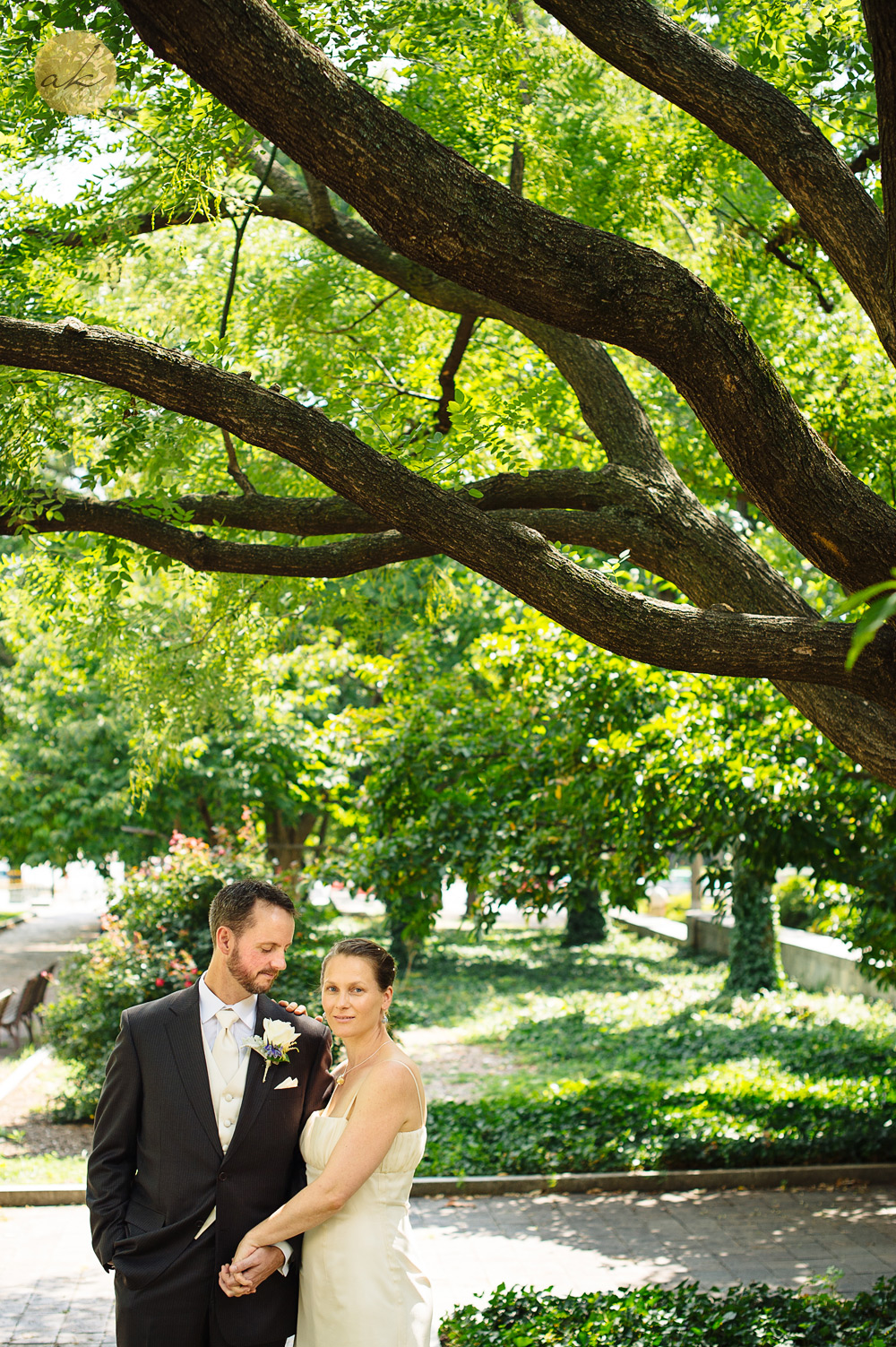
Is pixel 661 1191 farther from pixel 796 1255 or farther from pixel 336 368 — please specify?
pixel 336 368

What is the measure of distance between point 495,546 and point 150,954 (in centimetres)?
826

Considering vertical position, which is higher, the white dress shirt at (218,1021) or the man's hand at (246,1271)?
the white dress shirt at (218,1021)

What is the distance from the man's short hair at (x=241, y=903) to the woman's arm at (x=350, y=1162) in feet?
2.02

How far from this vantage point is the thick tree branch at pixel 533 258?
3248 mm

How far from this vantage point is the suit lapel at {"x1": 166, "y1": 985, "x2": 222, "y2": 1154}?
11.5 feet

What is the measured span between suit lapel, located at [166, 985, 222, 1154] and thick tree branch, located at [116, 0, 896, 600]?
2508 millimetres

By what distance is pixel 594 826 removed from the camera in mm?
9367

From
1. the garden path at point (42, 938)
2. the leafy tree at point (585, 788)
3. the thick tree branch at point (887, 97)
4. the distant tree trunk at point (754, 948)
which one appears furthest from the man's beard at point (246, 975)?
the garden path at point (42, 938)

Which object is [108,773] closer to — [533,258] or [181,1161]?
[181,1161]

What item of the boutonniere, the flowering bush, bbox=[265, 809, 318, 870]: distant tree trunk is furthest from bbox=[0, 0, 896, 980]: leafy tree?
bbox=[265, 809, 318, 870]: distant tree trunk

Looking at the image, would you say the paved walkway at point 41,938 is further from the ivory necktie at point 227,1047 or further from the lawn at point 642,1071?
the ivory necktie at point 227,1047

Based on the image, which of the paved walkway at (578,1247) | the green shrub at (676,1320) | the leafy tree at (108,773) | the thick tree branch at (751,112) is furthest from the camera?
the leafy tree at (108,773)

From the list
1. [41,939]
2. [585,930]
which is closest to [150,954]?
[585,930]

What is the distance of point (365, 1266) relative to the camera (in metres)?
3.52
